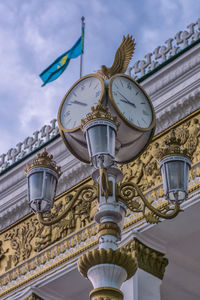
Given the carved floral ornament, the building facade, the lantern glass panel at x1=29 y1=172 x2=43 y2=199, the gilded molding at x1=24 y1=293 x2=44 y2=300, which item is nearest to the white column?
the building facade

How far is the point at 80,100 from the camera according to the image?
12.4ft

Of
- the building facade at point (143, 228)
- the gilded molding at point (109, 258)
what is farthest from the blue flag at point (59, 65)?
the gilded molding at point (109, 258)

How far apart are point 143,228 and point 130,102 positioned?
251 centimetres

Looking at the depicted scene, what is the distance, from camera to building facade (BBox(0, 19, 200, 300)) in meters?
5.98

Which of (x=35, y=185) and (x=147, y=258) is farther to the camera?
(x=147, y=258)

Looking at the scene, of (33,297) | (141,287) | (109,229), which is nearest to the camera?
(109,229)

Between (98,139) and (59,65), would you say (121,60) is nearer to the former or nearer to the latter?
(98,139)

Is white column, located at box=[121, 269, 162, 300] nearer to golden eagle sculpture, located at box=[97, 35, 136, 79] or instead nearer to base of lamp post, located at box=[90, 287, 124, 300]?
golden eagle sculpture, located at box=[97, 35, 136, 79]

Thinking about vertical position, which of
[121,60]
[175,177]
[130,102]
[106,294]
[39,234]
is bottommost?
[106,294]

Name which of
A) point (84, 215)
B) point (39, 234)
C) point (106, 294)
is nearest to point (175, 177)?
point (106, 294)

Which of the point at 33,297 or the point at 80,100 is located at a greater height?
the point at 33,297

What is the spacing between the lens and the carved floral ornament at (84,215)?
596 centimetres

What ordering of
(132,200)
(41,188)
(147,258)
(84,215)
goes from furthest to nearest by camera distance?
(84,215) → (147,258) → (41,188) → (132,200)

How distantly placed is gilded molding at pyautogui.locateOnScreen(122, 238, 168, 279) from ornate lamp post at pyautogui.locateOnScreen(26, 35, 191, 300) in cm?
232
